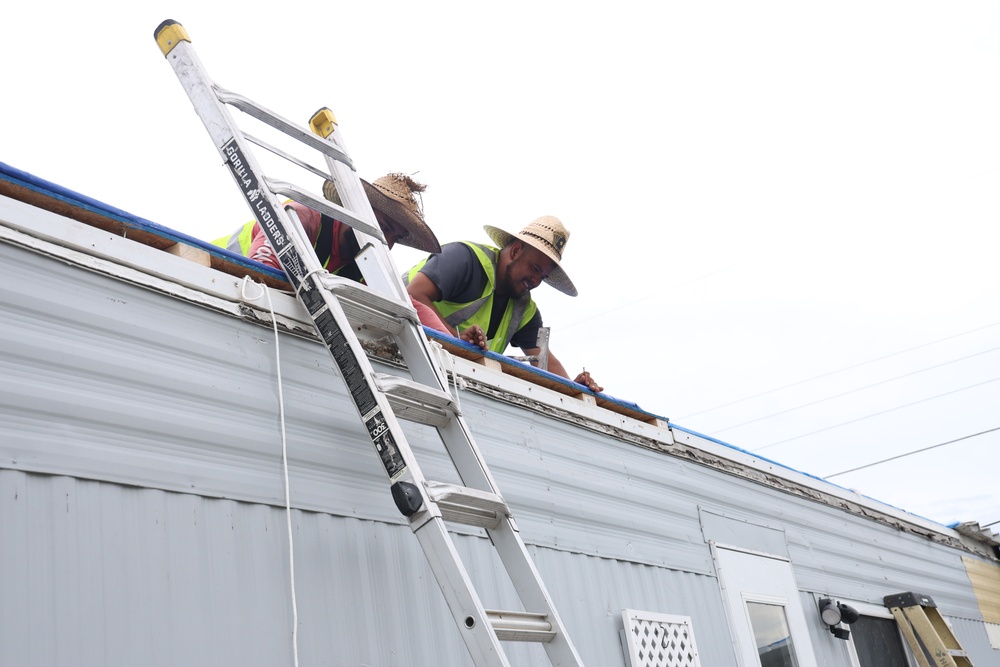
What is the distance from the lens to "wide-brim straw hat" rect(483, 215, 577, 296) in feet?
18.9

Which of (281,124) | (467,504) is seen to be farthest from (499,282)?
(467,504)

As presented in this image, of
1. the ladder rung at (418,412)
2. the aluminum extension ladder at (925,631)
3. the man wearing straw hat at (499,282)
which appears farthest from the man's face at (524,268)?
the aluminum extension ladder at (925,631)

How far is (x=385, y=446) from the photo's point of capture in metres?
3.28

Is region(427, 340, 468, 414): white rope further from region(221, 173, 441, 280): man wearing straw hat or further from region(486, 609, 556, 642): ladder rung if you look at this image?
region(486, 609, 556, 642): ladder rung

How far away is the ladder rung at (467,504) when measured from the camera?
3.16 m

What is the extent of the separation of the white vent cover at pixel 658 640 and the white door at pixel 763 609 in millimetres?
515

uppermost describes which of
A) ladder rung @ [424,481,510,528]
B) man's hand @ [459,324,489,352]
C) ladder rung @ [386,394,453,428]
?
man's hand @ [459,324,489,352]

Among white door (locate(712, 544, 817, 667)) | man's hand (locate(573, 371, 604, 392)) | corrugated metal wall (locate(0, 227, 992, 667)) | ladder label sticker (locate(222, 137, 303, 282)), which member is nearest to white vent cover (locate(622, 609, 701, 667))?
corrugated metal wall (locate(0, 227, 992, 667))

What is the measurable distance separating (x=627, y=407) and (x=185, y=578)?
337cm

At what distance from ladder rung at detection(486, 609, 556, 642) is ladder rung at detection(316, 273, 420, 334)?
1.24 metres

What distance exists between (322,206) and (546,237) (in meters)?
2.16

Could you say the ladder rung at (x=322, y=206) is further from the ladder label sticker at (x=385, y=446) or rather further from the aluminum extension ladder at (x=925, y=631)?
the aluminum extension ladder at (x=925, y=631)

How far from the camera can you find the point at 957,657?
7.62 meters

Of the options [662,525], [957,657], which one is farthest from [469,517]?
[957,657]
